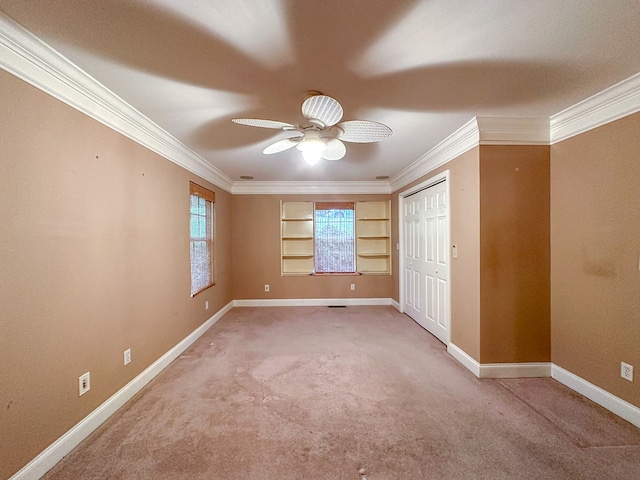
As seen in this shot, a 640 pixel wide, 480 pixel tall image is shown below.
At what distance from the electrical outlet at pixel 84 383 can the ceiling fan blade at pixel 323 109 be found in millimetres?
2193

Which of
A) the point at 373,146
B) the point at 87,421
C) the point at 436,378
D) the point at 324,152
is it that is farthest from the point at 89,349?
the point at 373,146

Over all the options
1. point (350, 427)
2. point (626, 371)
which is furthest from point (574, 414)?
point (350, 427)

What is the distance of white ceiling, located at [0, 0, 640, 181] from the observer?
1.18 m

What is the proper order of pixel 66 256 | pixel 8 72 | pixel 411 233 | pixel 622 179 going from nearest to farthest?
pixel 8 72, pixel 66 256, pixel 622 179, pixel 411 233

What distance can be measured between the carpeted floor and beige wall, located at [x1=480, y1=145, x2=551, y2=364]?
0.37 metres

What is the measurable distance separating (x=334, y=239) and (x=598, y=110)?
3.75m

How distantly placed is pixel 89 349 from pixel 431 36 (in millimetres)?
2729

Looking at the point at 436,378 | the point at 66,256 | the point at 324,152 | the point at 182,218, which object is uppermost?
the point at 324,152

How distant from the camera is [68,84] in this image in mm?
1582

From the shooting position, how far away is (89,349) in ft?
5.73

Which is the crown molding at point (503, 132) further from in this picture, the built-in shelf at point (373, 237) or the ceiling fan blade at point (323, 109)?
the built-in shelf at point (373, 237)

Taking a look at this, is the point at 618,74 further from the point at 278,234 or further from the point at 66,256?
the point at 278,234

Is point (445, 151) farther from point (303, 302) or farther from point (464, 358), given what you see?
point (303, 302)

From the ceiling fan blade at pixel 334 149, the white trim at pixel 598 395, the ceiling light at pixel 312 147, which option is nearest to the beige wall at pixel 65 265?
the ceiling light at pixel 312 147
